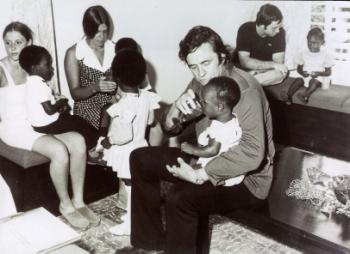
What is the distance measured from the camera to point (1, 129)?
4.34ft

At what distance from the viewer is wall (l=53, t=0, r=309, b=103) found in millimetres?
1426

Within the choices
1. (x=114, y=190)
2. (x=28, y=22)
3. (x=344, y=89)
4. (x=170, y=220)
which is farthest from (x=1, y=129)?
(x=344, y=89)

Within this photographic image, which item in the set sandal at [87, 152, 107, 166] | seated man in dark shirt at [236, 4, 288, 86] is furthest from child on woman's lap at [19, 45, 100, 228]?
Result: seated man in dark shirt at [236, 4, 288, 86]

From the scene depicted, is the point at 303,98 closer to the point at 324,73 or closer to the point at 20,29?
the point at 324,73

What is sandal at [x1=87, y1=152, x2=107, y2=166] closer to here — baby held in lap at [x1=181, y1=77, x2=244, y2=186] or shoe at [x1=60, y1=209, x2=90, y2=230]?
shoe at [x1=60, y1=209, x2=90, y2=230]

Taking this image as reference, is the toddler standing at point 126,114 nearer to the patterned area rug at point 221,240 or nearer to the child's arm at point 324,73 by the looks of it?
the patterned area rug at point 221,240

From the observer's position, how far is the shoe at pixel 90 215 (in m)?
1.39

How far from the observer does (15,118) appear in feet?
4.30

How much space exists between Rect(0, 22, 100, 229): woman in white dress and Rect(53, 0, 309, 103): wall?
0.54 ft

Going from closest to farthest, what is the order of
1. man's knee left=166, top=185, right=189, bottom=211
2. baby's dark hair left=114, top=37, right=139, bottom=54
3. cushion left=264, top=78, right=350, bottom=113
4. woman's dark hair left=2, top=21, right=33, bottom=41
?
man's knee left=166, top=185, right=189, bottom=211 < woman's dark hair left=2, top=21, right=33, bottom=41 < baby's dark hair left=114, top=37, right=139, bottom=54 < cushion left=264, top=78, right=350, bottom=113

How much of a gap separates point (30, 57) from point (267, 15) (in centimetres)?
108

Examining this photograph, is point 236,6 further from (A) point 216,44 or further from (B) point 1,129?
(B) point 1,129

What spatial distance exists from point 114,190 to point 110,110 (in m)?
0.41

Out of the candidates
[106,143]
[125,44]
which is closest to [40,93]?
[106,143]
